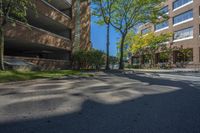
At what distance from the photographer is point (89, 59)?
2702 centimetres

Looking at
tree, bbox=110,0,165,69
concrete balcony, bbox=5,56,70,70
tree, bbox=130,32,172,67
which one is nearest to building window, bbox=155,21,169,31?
tree, bbox=130,32,172,67

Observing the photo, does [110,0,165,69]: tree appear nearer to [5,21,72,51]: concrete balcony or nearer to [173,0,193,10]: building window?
[5,21,72,51]: concrete balcony

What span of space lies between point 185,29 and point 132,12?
20.5 m

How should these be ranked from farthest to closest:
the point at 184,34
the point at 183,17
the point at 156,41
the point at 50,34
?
the point at 183,17 → the point at 184,34 → the point at 156,41 → the point at 50,34

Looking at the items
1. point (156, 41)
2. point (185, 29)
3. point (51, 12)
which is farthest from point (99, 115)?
point (185, 29)

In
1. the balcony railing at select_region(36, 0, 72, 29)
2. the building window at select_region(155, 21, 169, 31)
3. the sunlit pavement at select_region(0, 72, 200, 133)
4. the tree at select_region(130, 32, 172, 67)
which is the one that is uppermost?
the building window at select_region(155, 21, 169, 31)

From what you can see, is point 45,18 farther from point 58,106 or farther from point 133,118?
point 133,118

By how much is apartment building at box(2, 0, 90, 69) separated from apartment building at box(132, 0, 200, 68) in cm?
1634

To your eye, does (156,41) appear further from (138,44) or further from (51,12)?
(51,12)

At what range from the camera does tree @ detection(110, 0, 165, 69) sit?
2766 cm

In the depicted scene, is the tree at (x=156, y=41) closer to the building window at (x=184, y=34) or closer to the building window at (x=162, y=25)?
the building window at (x=184, y=34)

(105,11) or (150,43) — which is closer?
(105,11)

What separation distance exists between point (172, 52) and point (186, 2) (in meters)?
10.6

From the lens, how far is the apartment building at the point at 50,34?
63.9 ft
